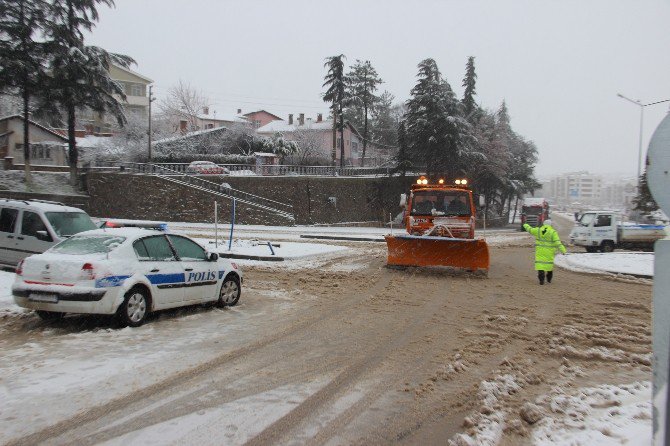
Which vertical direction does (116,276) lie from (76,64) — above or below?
below

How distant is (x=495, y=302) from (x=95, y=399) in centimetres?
854

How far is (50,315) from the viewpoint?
9242 mm

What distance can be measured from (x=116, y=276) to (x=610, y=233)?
24.3 m

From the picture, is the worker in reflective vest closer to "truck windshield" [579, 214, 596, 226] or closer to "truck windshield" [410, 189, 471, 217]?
"truck windshield" [410, 189, 471, 217]

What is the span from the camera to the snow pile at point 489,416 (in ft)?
15.9

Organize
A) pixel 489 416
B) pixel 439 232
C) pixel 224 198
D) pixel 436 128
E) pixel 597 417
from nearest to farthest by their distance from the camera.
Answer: pixel 597 417 → pixel 489 416 → pixel 439 232 → pixel 224 198 → pixel 436 128

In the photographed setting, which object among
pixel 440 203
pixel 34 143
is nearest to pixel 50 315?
pixel 440 203

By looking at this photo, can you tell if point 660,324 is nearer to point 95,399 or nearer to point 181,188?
point 95,399

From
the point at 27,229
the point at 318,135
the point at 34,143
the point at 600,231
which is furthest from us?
the point at 318,135

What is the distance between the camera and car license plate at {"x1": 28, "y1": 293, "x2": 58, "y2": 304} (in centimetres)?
842

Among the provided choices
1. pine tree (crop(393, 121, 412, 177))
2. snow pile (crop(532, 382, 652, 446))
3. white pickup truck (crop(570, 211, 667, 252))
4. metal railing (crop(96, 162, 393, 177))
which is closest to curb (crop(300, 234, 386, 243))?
white pickup truck (crop(570, 211, 667, 252))

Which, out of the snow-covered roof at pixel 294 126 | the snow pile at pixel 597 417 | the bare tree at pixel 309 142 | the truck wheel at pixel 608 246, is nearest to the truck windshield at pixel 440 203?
the snow pile at pixel 597 417

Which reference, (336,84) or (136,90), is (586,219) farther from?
(136,90)

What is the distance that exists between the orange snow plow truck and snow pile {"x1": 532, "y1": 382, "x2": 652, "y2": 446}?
32.3ft
